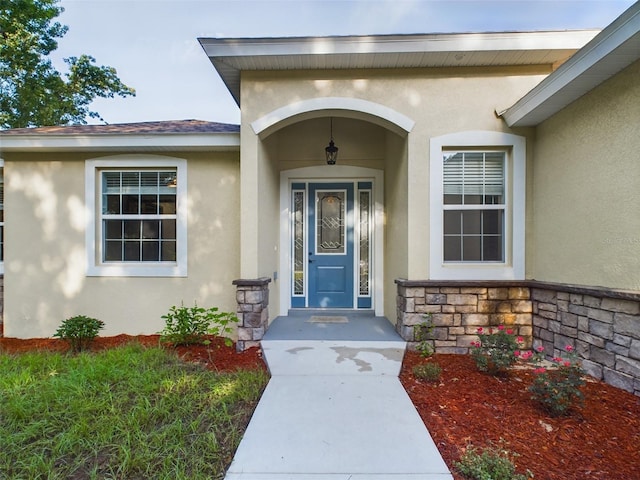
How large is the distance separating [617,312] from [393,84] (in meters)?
3.48

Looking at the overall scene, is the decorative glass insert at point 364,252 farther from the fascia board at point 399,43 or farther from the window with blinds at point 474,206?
the fascia board at point 399,43

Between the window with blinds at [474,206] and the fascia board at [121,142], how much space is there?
118 inches

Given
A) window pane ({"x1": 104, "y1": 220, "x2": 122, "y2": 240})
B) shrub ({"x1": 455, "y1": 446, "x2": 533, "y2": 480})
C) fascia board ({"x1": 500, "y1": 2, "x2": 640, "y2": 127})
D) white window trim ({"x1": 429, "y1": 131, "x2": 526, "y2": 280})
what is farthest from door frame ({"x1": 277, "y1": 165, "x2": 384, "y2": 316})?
shrub ({"x1": 455, "y1": 446, "x2": 533, "y2": 480})

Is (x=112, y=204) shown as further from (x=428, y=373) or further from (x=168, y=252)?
(x=428, y=373)

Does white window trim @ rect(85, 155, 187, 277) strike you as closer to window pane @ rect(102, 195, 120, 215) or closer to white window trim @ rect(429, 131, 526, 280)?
window pane @ rect(102, 195, 120, 215)

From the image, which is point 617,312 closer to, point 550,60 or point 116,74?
point 550,60

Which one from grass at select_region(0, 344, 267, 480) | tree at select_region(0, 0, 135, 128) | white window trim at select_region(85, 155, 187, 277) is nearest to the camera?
grass at select_region(0, 344, 267, 480)

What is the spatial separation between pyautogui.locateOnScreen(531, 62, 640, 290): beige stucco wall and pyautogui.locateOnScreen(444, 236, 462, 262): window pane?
3.04 ft

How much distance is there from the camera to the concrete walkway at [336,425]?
2018mm

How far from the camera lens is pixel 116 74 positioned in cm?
1477

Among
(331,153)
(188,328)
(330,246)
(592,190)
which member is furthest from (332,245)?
(592,190)

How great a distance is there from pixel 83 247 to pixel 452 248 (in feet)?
17.7

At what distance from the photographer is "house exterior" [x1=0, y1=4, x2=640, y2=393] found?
3.24m

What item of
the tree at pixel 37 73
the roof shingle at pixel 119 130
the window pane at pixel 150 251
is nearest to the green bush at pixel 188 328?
the window pane at pixel 150 251
